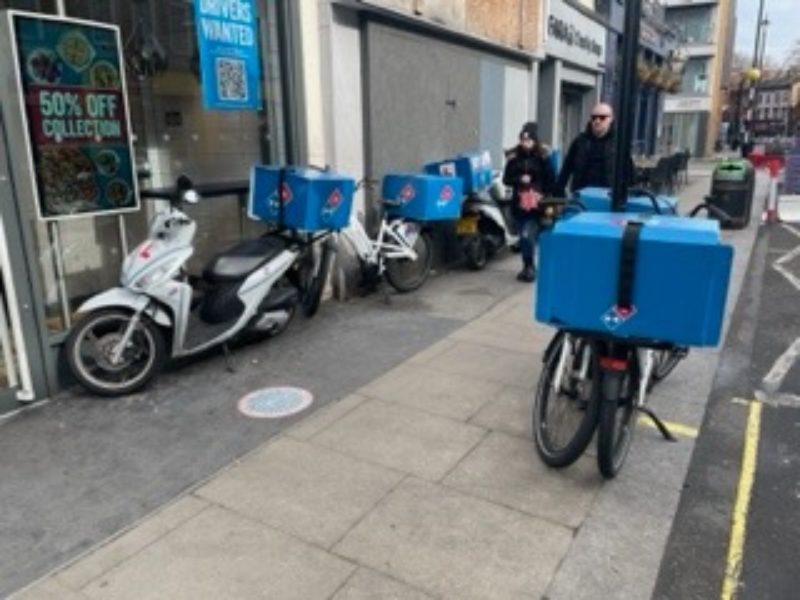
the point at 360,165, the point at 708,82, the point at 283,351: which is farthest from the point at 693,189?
the point at 708,82

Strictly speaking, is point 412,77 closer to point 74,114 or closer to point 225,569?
point 74,114

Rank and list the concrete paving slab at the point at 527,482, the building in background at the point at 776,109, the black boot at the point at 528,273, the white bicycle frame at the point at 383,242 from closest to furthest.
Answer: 1. the concrete paving slab at the point at 527,482
2. the white bicycle frame at the point at 383,242
3. the black boot at the point at 528,273
4. the building in background at the point at 776,109

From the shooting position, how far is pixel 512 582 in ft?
8.61

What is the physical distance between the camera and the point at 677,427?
3.99 m

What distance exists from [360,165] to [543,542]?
15.4ft

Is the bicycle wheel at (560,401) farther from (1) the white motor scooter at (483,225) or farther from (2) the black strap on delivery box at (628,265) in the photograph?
(1) the white motor scooter at (483,225)

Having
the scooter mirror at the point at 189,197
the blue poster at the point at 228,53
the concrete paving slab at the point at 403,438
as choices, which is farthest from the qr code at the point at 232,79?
the concrete paving slab at the point at 403,438

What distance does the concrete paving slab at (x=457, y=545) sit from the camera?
262 centimetres

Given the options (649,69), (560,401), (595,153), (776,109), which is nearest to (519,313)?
(595,153)

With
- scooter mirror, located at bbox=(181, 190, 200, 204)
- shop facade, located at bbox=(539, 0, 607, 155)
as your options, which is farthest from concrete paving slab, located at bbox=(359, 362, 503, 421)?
shop facade, located at bbox=(539, 0, 607, 155)

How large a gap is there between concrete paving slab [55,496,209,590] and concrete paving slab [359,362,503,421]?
1537mm

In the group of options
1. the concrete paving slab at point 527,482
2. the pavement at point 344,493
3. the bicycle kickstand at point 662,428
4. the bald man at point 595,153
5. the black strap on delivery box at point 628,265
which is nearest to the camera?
the pavement at point 344,493

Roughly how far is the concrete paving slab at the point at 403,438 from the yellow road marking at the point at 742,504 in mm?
1310

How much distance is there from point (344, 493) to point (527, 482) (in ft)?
2.95
